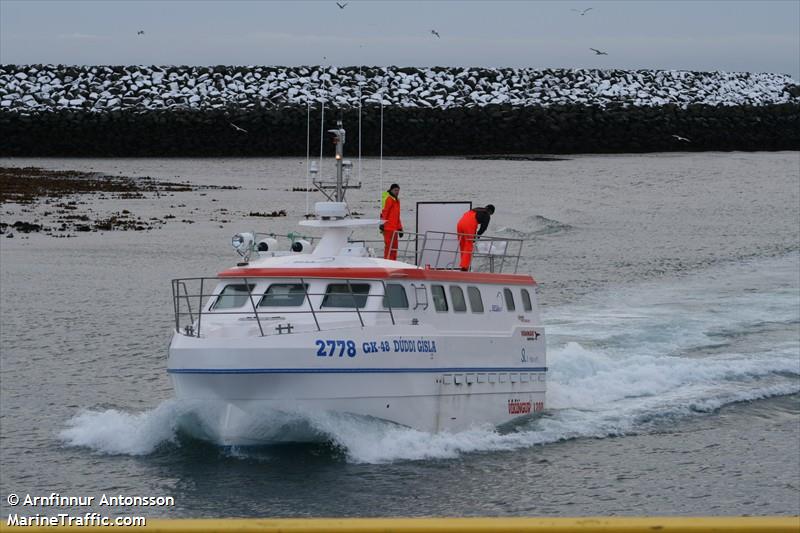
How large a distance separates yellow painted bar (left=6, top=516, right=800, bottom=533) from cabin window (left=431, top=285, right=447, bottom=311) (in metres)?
12.5

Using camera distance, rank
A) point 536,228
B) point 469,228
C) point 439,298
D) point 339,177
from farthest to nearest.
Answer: point 536,228
point 469,228
point 339,177
point 439,298

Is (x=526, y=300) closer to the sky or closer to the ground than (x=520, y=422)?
closer to the sky

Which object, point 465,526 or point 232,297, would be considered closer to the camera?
point 465,526

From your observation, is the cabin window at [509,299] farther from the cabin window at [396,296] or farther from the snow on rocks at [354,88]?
the snow on rocks at [354,88]

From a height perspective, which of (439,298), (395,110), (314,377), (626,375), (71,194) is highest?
(395,110)

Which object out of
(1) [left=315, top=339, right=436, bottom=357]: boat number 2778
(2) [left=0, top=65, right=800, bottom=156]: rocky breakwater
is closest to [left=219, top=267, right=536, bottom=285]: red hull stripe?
(1) [left=315, top=339, right=436, bottom=357]: boat number 2778

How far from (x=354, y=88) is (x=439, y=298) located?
6417cm

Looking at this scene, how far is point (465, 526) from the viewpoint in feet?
16.8

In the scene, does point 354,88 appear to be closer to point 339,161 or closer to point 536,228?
point 536,228

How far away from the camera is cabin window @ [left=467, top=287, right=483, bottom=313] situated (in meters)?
18.5

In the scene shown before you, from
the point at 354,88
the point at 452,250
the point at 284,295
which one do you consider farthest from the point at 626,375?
the point at 354,88

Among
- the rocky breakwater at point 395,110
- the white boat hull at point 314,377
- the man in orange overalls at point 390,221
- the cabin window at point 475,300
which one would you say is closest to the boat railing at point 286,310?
the white boat hull at point 314,377

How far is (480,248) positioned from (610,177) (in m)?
38.2

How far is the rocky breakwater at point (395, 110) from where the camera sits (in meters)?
69.8
